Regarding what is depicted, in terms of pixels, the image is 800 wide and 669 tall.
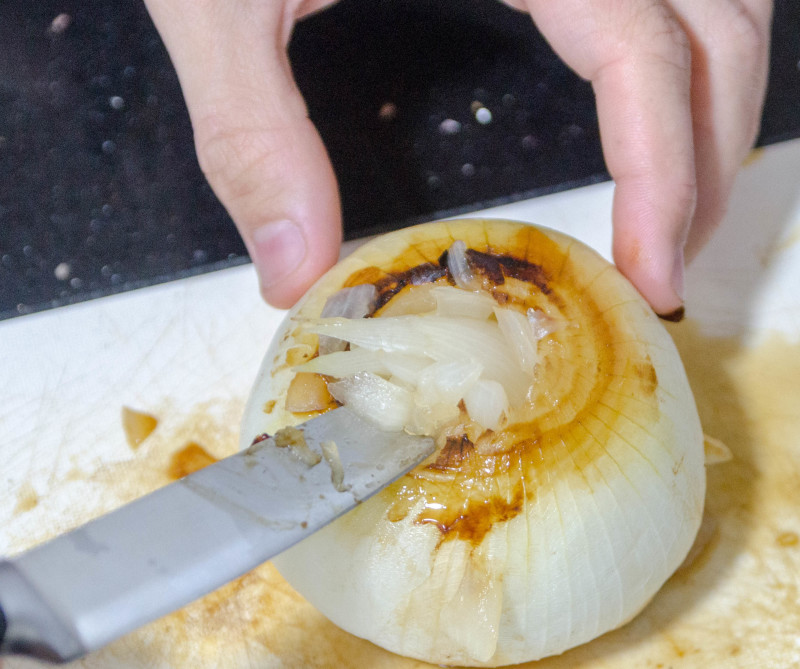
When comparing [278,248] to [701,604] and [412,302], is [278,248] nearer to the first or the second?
[412,302]

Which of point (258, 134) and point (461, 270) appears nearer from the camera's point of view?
point (461, 270)

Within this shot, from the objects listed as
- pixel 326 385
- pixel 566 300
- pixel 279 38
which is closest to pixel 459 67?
pixel 279 38

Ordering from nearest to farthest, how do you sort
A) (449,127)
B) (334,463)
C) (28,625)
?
(28,625) → (334,463) → (449,127)

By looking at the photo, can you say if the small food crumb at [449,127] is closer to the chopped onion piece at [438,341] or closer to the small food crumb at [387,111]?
the small food crumb at [387,111]

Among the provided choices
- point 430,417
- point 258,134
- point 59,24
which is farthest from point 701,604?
point 59,24

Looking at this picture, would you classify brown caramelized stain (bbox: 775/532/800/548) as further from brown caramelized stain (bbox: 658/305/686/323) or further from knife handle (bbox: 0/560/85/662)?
knife handle (bbox: 0/560/85/662)

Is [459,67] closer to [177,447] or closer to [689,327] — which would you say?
[689,327]

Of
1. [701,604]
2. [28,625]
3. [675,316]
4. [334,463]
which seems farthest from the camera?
[675,316]
